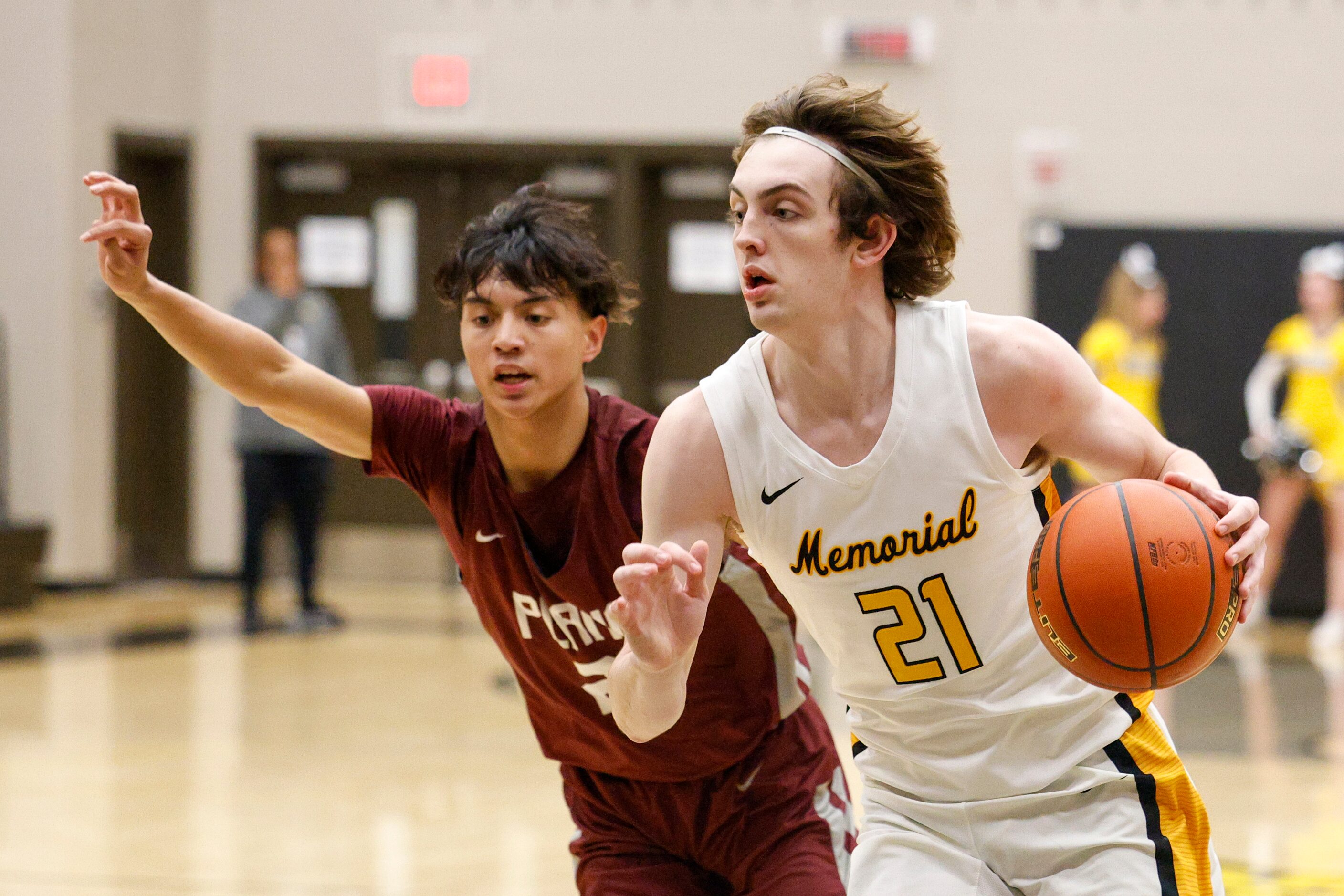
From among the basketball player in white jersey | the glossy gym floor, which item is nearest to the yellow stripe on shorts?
the basketball player in white jersey

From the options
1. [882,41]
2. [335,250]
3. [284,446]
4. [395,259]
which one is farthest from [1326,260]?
[335,250]

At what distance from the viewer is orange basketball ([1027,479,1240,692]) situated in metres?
2.24

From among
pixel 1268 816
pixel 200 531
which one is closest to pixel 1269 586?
pixel 1268 816

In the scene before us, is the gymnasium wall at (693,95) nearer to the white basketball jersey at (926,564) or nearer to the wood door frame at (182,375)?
the wood door frame at (182,375)

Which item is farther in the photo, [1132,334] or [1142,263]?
[1142,263]

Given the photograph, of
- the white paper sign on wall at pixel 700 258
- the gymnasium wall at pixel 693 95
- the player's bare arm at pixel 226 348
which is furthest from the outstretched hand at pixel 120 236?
the white paper sign on wall at pixel 700 258

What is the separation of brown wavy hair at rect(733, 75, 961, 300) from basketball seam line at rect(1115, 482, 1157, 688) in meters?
0.50

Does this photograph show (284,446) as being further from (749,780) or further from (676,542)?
(676,542)

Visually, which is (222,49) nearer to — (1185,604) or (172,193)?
(172,193)

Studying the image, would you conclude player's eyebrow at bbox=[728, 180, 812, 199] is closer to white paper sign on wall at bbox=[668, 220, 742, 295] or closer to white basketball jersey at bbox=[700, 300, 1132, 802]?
white basketball jersey at bbox=[700, 300, 1132, 802]

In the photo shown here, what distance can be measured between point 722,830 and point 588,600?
0.50 meters

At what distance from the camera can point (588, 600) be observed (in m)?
2.74

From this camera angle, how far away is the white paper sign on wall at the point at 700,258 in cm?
1034

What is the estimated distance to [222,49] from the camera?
34.5ft
